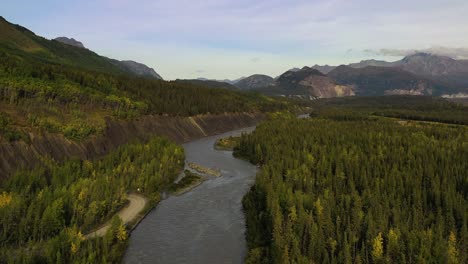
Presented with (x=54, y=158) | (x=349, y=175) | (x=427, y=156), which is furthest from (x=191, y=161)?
(x=427, y=156)

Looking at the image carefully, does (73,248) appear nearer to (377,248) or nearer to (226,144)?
(377,248)

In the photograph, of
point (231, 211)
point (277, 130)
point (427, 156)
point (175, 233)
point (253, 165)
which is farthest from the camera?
point (277, 130)

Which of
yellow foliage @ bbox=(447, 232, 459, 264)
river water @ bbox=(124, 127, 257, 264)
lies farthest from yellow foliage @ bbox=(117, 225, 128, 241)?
yellow foliage @ bbox=(447, 232, 459, 264)

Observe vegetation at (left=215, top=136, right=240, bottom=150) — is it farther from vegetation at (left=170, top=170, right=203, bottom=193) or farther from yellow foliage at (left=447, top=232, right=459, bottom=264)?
yellow foliage at (left=447, top=232, right=459, bottom=264)

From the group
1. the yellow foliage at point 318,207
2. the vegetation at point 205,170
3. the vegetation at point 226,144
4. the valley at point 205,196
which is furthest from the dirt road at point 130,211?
the vegetation at point 226,144

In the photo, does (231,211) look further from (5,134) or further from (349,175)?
(5,134)

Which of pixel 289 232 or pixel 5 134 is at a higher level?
pixel 5 134

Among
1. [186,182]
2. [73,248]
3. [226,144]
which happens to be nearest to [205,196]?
[186,182]

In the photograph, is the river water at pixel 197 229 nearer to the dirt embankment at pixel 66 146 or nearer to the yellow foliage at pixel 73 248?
the yellow foliage at pixel 73 248
